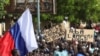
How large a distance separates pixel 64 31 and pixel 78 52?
141 cm

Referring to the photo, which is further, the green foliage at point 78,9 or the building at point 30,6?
the green foliage at point 78,9

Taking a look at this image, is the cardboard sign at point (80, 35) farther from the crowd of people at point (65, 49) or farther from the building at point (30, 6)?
the building at point (30, 6)

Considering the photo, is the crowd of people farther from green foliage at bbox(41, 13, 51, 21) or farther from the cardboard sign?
green foliage at bbox(41, 13, 51, 21)

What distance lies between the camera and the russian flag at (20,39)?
902 centimetres

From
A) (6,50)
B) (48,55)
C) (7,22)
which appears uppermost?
(6,50)

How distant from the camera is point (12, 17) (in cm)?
3262

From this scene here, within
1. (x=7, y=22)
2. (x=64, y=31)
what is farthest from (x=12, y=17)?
(x=64, y=31)

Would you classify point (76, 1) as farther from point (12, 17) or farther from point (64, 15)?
point (12, 17)

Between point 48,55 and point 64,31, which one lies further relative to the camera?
point 64,31

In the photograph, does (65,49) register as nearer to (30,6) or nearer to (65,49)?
(65,49)

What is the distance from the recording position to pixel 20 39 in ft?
30.8

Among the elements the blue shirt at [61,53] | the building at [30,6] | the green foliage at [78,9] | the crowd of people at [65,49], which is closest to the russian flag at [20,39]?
the crowd of people at [65,49]

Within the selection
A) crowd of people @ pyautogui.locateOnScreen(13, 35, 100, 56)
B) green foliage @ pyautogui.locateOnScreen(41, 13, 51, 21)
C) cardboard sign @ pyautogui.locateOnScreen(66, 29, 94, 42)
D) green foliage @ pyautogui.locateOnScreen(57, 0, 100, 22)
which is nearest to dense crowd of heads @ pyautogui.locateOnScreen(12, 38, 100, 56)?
crowd of people @ pyautogui.locateOnScreen(13, 35, 100, 56)

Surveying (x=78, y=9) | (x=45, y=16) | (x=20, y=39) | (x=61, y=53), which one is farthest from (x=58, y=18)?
(x=20, y=39)
